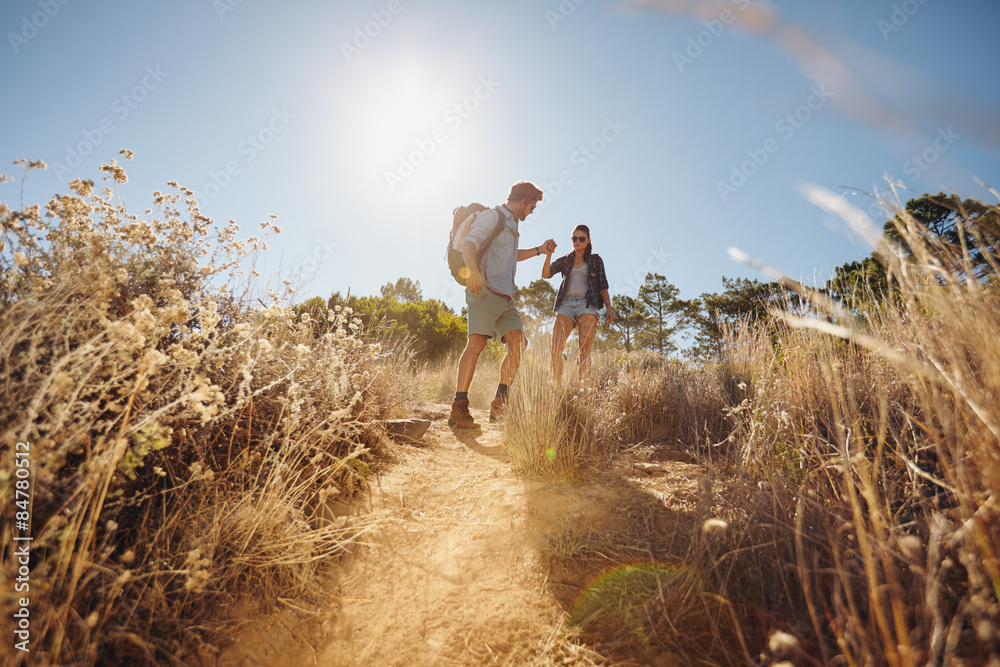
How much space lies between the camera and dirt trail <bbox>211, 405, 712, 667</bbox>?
1.26m

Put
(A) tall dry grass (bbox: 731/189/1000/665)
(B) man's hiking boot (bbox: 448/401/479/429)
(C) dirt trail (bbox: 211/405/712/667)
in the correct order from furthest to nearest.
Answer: (B) man's hiking boot (bbox: 448/401/479/429) → (C) dirt trail (bbox: 211/405/712/667) → (A) tall dry grass (bbox: 731/189/1000/665)

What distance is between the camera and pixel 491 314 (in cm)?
368

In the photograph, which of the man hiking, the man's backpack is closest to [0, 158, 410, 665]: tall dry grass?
the man hiking

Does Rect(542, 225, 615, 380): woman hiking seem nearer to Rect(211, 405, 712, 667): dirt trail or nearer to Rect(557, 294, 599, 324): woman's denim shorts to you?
Rect(557, 294, 599, 324): woman's denim shorts

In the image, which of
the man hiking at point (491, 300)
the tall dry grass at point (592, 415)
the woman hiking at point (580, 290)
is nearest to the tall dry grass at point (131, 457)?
the tall dry grass at point (592, 415)

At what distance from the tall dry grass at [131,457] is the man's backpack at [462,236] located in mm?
1961

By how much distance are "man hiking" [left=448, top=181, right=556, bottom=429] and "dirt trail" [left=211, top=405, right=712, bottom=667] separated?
4.31 ft

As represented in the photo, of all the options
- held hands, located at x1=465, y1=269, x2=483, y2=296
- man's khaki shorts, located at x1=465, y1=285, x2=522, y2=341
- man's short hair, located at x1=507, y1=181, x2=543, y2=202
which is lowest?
man's khaki shorts, located at x1=465, y1=285, x2=522, y2=341

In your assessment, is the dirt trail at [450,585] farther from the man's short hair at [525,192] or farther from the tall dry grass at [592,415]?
the man's short hair at [525,192]

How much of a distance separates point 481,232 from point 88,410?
9.61 ft

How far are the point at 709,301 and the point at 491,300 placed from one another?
60.5ft

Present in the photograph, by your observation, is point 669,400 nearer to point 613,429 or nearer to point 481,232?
point 613,429

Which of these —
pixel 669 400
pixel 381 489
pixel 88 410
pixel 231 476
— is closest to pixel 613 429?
pixel 669 400

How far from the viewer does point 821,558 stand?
119cm
